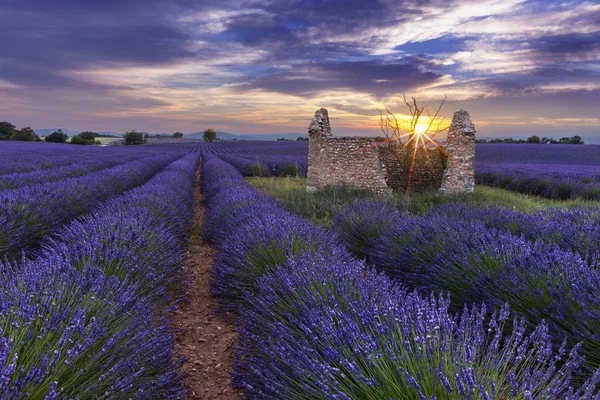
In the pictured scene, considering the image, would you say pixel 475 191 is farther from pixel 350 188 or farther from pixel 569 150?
pixel 569 150

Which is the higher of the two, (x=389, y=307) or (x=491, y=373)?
(x=389, y=307)

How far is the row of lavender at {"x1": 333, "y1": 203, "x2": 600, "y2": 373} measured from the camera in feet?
7.53

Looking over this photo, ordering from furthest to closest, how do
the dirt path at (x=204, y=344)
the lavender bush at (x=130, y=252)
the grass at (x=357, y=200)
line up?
the grass at (x=357, y=200), the lavender bush at (x=130, y=252), the dirt path at (x=204, y=344)

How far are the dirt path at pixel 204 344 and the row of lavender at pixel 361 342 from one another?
187 mm

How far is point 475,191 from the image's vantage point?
10688mm

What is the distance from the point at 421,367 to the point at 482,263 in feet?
6.47

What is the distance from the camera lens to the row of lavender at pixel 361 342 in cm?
133

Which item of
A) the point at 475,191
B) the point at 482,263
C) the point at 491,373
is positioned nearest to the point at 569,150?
the point at 475,191

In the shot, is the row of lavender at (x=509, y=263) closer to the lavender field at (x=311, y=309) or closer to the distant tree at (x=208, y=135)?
the lavender field at (x=311, y=309)

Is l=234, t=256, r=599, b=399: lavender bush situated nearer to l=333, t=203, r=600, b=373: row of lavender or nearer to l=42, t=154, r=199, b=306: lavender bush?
l=333, t=203, r=600, b=373: row of lavender

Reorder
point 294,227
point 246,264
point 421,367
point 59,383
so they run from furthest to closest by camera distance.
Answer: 1. point 294,227
2. point 246,264
3. point 59,383
4. point 421,367

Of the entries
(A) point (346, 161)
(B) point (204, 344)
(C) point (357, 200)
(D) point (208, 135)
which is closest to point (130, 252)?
(B) point (204, 344)

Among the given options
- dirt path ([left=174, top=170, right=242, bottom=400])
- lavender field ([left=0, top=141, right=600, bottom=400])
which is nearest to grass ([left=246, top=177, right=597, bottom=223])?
lavender field ([left=0, top=141, right=600, bottom=400])

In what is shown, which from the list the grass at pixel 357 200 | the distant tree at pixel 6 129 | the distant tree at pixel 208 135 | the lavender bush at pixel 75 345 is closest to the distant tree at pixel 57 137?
the distant tree at pixel 6 129
